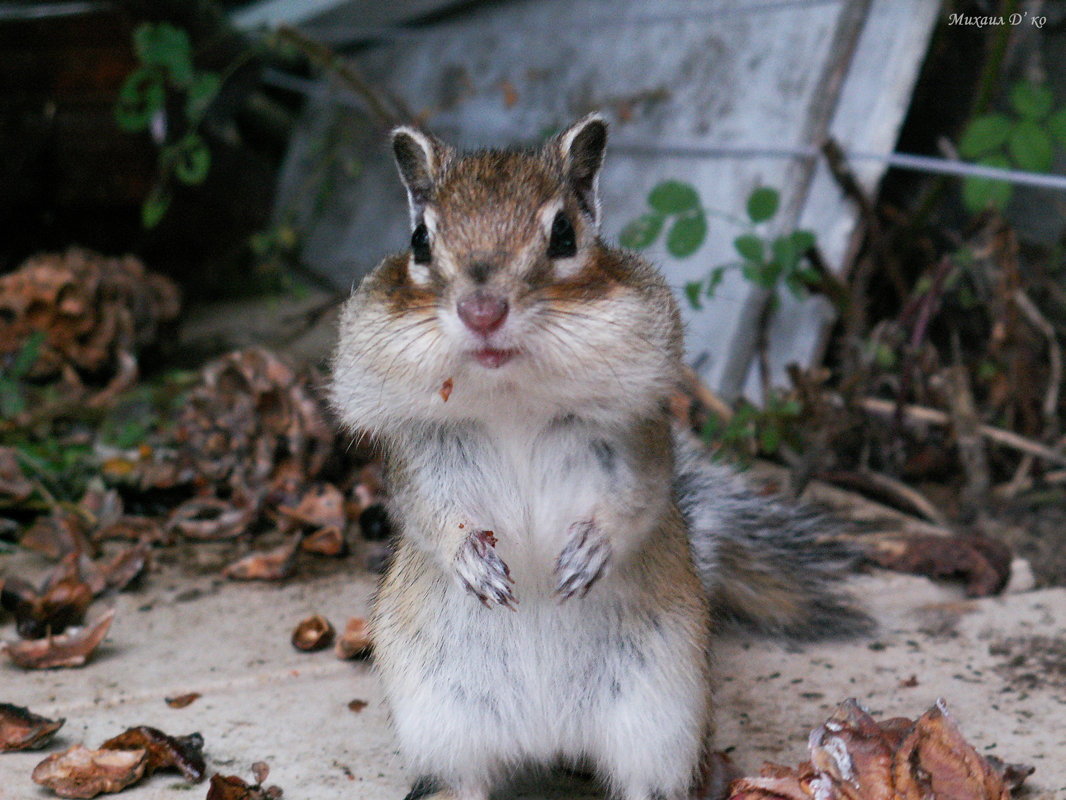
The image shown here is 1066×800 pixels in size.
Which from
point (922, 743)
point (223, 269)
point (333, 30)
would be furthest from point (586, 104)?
point (922, 743)

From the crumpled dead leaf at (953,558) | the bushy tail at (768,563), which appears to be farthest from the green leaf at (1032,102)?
the bushy tail at (768,563)

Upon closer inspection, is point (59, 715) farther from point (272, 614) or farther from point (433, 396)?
point (433, 396)

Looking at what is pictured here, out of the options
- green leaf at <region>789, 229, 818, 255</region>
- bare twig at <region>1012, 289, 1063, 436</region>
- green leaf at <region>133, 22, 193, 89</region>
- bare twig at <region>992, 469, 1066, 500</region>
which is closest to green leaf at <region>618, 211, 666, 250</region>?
green leaf at <region>789, 229, 818, 255</region>

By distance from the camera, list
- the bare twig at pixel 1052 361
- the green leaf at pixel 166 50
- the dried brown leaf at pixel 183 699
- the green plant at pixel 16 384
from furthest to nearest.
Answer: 1. the green leaf at pixel 166 50
2. the green plant at pixel 16 384
3. the bare twig at pixel 1052 361
4. the dried brown leaf at pixel 183 699

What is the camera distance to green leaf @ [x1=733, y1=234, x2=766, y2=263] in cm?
234

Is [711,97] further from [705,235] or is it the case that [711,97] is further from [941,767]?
[941,767]

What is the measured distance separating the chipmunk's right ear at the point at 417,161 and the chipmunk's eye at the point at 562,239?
18 centimetres

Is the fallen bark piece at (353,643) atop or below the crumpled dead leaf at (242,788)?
atop

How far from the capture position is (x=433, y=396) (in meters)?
1.23

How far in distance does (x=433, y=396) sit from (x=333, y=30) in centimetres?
322

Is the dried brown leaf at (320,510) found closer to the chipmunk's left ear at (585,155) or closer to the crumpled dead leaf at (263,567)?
the crumpled dead leaf at (263,567)

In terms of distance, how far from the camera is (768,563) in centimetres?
175

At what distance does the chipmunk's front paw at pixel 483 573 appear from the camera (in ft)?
4.05

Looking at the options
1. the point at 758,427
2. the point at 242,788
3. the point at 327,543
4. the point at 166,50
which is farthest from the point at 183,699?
the point at 166,50
